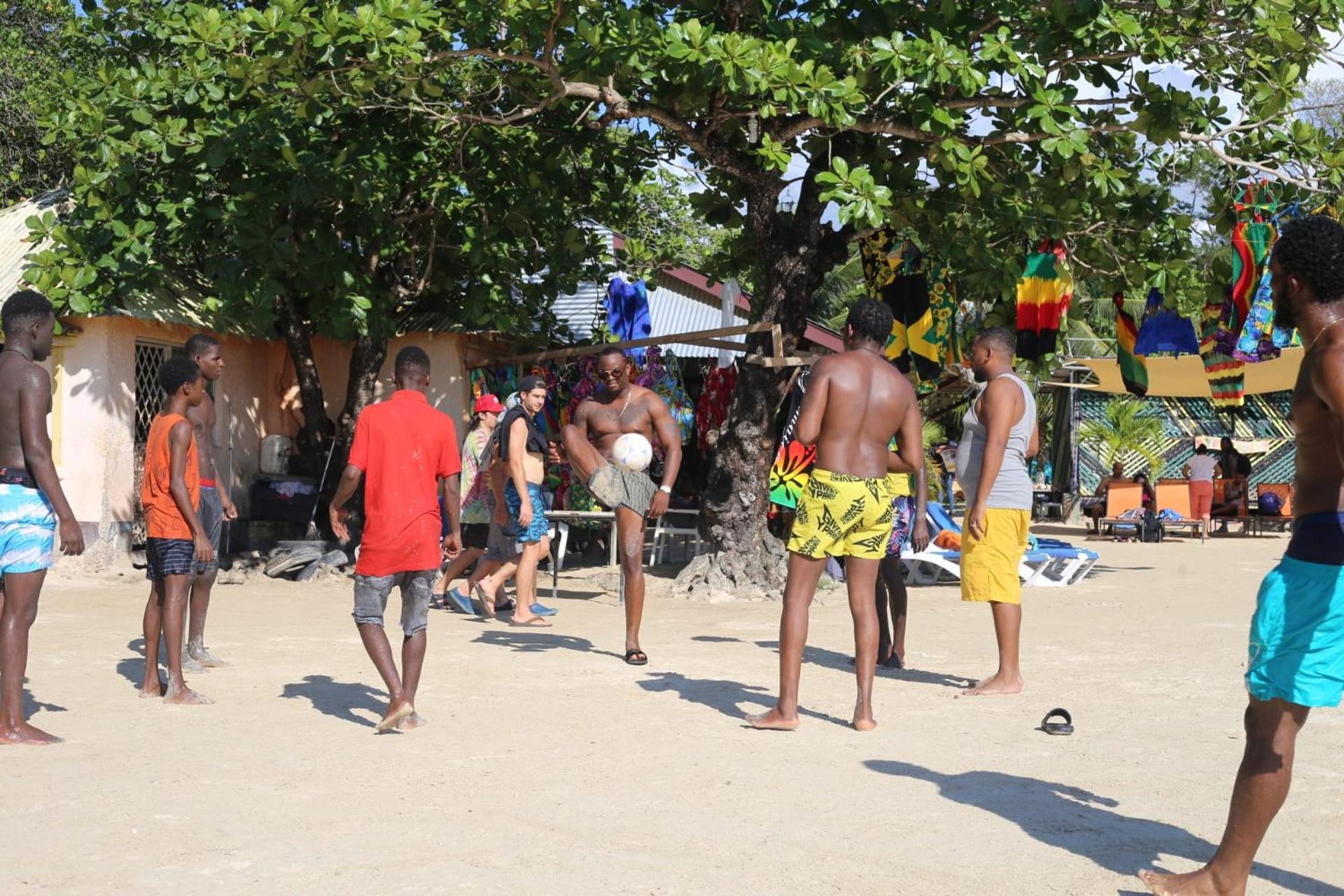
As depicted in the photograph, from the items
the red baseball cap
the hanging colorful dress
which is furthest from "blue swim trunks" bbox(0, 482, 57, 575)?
the hanging colorful dress

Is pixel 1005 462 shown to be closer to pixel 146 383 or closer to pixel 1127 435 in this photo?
pixel 146 383

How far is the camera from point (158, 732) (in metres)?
6.40

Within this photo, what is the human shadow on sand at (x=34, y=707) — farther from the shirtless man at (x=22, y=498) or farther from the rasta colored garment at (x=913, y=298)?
the rasta colored garment at (x=913, y=298)

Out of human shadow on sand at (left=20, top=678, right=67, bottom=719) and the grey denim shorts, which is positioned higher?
the grey denim shorts

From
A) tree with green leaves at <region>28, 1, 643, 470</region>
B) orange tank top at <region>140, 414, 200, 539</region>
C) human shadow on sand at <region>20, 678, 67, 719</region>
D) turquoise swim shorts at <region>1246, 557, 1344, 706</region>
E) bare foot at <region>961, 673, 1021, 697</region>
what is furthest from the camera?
tree with green leaves at <region>28, 1, 643, 470</region>

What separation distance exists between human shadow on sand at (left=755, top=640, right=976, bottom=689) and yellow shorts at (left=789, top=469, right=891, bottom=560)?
44.9 inches

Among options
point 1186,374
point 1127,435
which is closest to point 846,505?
point 1186,374

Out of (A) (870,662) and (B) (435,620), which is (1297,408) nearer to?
(A) (870,662)

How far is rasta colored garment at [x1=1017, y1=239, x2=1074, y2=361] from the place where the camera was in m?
12.4

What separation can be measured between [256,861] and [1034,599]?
9240 mm

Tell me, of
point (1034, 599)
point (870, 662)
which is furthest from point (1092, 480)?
point (870, 662)

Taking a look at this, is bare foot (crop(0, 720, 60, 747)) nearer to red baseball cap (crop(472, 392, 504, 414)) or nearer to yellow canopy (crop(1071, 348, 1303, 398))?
red baseball cap (crop(472, 392, 504, 414))

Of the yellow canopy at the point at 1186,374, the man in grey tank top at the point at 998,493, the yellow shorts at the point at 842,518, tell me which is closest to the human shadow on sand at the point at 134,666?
the yellow shorts at the point at 842,518

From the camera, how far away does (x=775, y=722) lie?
21.1 ft
